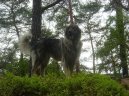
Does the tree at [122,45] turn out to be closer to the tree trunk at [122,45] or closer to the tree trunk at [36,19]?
the tree trunk at [122,45]

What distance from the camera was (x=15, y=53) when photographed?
22484 mm

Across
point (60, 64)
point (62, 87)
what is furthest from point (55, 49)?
point (62, 87)

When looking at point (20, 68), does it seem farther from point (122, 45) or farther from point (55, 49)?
point (122, 45)

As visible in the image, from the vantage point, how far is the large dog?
10.1 metres

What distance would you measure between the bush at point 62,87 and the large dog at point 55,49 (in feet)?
16.0

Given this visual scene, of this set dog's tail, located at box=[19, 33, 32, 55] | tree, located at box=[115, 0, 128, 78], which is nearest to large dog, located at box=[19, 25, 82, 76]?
dog's tail, located at box=[19, 33, 32, 55]

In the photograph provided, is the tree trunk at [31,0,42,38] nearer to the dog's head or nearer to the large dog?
the large dog

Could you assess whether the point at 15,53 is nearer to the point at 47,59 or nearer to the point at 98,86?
the point at 47,59

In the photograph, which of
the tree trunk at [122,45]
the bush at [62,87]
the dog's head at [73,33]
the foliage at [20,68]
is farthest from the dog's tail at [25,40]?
the bush at [62,87]

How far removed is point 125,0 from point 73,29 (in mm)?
6490

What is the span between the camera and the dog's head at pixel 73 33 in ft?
32.5

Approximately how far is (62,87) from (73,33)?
512 centimetres

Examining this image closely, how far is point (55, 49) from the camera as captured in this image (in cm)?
1105

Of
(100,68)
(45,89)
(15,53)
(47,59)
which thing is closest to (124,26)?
(100,68)
